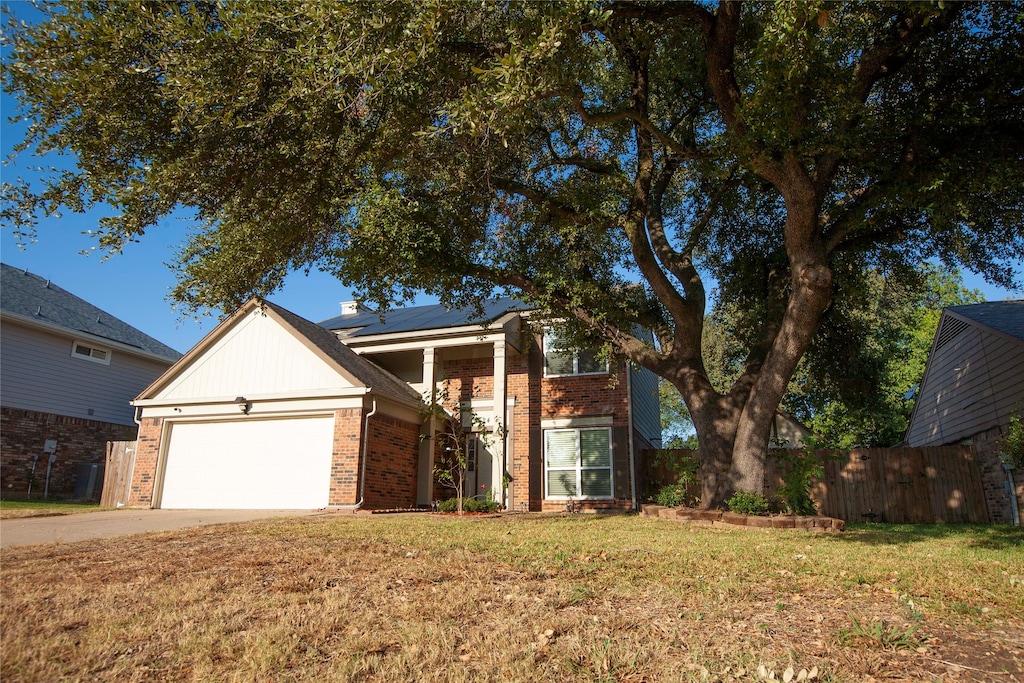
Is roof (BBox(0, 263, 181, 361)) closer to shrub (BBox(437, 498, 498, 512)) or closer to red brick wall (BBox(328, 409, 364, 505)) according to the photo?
red brick wall (BBox(328, 409, 364, 505))

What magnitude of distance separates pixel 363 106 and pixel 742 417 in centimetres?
791

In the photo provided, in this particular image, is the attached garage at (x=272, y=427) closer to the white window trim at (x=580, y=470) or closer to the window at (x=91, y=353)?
the white window trim at (x=580, y=470)

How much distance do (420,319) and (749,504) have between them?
1136 centimetres

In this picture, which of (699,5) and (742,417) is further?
(742,417)

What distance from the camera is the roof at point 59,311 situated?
17641 millimetres

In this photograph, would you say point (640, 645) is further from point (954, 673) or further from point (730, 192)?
point (730, 192)

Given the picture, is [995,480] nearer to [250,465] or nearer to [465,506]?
[465,506]

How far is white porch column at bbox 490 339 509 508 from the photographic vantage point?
1502 cm

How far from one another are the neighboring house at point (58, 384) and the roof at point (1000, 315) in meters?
24.3

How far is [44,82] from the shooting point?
23.4 feet

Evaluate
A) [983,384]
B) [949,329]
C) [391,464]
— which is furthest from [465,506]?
[949,329]

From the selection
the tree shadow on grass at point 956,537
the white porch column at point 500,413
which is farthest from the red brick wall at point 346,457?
the tree shadow on grass at point 956,537

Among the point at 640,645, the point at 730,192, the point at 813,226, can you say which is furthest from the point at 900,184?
the point at 640,645

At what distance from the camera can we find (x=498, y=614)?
12.2 ft
